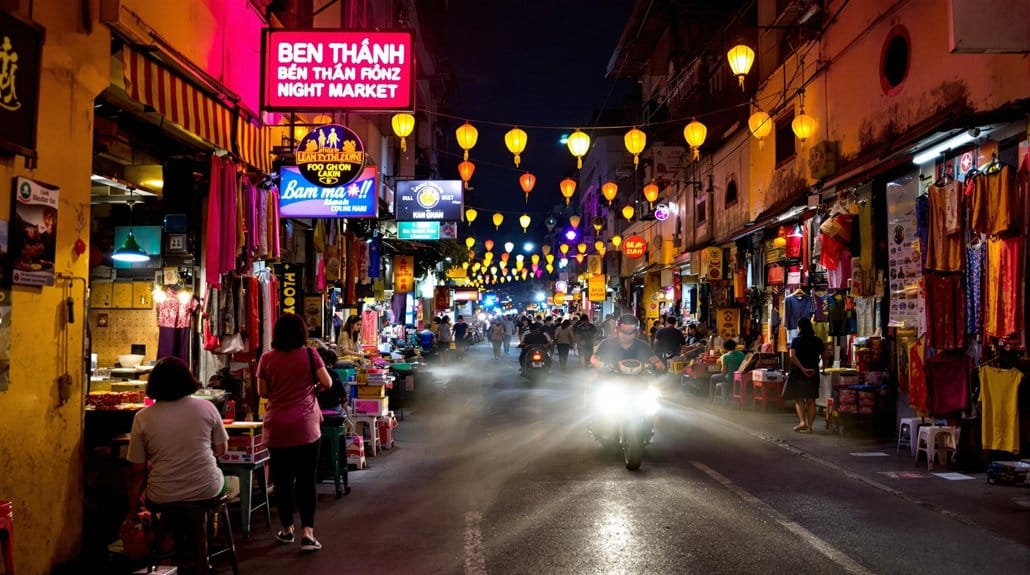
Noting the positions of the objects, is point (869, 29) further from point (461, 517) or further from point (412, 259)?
point (412, 259)

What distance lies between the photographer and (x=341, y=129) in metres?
11.7

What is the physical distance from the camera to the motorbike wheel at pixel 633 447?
396 inches

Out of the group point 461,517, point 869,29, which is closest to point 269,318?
point 461,517

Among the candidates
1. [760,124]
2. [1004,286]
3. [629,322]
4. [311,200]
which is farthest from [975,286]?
[311,200]

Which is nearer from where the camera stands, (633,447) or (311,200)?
(633,447)

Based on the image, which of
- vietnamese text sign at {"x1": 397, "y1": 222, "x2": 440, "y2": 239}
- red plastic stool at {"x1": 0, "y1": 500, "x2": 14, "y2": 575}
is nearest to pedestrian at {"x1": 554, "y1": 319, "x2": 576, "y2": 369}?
vietnamese text sign at {"x1": 397, "y1": 222, "x2": 440, "y2": 239}

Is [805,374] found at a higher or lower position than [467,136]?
lower

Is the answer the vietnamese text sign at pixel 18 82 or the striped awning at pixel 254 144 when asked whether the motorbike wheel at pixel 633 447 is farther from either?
the vietnamese text sign at pixel 18 82

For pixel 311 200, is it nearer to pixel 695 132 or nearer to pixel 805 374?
pixel 805 374

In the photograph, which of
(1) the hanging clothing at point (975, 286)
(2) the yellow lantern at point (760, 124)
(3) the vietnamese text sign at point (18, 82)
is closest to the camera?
(3) the vietnamese text sign at point (18, 82)

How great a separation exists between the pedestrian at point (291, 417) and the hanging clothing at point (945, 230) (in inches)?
329

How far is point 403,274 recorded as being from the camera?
29547 millimetres

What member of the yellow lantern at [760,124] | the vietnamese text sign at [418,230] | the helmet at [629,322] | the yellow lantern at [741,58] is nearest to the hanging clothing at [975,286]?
the helmet at [629,322]

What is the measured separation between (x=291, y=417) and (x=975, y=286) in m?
8.66
